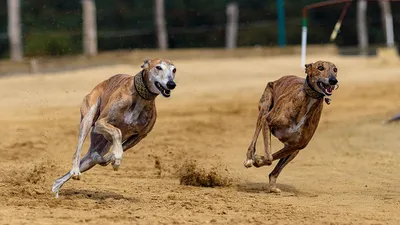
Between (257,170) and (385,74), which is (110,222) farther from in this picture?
(385,74)

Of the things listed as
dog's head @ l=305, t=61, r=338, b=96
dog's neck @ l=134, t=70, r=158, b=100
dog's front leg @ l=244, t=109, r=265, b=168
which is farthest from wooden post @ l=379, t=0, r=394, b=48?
dog's neck @ l=134, t=70, r=158, b=100

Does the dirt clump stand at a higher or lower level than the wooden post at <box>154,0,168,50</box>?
lower

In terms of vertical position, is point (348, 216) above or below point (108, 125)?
below

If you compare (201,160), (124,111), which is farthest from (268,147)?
(201,160)

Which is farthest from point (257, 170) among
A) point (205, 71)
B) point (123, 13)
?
point (123, 13)

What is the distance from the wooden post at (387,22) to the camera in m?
27.3

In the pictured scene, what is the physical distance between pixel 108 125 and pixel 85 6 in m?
12.9

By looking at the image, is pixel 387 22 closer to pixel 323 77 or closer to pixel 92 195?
pixel 323 77

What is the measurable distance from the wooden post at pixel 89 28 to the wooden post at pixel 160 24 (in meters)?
2.42

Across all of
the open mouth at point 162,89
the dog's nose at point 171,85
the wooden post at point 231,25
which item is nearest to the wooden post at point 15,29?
the wooden post at point 231,25

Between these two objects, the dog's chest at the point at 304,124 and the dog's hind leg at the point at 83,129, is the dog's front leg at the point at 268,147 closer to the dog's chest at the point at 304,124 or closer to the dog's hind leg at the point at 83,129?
the dog's chest at the point at 304,124

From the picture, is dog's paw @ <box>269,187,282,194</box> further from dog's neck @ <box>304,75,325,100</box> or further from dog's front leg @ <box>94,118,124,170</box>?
dog's front leg @ <box>94,118,124,170</box>

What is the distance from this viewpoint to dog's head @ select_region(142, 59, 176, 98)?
765cm

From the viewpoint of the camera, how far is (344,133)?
13.6 meters
